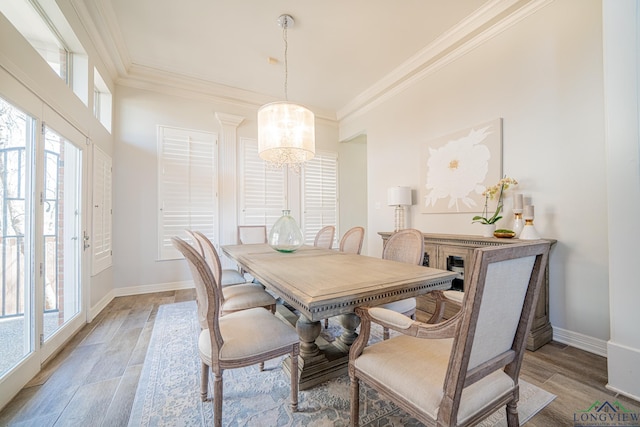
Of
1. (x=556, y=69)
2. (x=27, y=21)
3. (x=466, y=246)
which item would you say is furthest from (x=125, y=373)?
(x=556, y=69)

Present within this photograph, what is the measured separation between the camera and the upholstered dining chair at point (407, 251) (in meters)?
1.86

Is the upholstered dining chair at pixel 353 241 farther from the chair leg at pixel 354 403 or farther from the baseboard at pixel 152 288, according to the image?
the baseboard at pixel 152 288

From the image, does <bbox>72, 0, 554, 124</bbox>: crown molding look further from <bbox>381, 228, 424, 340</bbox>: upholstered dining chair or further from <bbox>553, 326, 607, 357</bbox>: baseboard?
<bbox>553, 326, 607, 357</bbox>: baseboard

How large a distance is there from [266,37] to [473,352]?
3503 millimetres

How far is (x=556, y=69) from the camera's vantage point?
2.19 meters

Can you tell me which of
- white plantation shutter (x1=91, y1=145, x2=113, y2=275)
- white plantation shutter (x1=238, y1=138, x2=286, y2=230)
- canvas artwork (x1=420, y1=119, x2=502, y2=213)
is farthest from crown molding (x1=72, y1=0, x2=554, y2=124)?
white plantation shutter (x1=91, y1=145, x2=113, y2=275)

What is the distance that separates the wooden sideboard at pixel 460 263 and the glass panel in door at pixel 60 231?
3.37 meters

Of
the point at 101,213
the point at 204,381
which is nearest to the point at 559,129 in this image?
the point at 204,381

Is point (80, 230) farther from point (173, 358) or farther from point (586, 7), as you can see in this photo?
point (586, 7)

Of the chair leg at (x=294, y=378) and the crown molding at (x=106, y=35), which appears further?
the crown molding at (x=106, y=35)

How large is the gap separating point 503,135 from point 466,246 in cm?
122

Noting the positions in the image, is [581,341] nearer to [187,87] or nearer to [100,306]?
[100,306]

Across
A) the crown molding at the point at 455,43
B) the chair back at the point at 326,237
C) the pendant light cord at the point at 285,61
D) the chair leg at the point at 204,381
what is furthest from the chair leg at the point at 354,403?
the crown molding at the point at 455,43

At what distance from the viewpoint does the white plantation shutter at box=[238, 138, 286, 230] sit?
4.39 meters
